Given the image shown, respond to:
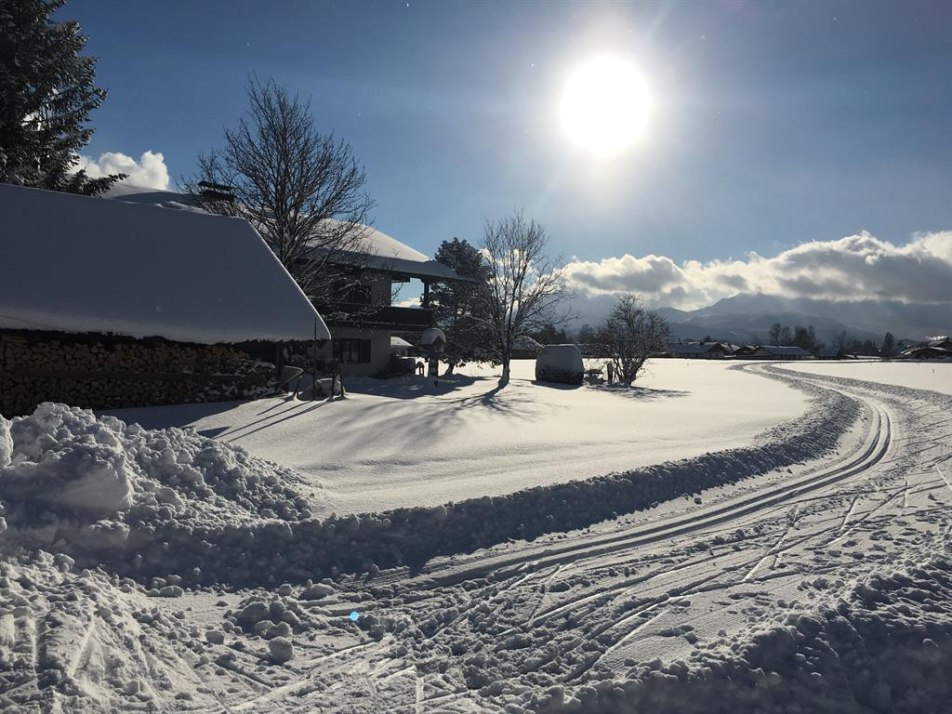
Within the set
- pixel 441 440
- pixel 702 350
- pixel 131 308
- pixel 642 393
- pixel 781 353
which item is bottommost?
pixel 642 393

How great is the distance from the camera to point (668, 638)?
4.08m

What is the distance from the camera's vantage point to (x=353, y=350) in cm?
2684

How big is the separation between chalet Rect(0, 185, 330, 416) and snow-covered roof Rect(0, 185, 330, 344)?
0.03 m

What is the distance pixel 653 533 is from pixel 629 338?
28.9 m

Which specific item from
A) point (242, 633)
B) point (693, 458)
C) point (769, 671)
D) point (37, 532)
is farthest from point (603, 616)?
point (693, 458)

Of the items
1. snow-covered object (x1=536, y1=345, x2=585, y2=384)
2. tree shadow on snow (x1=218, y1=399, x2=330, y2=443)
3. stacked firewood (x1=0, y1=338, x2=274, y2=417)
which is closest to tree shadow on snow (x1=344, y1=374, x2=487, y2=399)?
snow-covered object (x1=536, y1=345, x2=585, y2=384)

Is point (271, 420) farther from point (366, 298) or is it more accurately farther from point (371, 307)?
point (366, 298)

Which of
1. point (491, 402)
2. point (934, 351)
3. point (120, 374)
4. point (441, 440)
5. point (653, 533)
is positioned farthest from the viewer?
point (934, 351)

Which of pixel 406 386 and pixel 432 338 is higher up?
pixel 432 338

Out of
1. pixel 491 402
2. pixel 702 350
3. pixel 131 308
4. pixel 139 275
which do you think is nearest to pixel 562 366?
pixel 491 402

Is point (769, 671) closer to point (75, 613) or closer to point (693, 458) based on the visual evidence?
point (75, 613)

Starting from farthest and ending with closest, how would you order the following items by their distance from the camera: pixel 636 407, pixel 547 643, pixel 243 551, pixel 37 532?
pixel 636 407
pixel 243 551
pixel 37 532
pixel 547 643

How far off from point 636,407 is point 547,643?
15.3m

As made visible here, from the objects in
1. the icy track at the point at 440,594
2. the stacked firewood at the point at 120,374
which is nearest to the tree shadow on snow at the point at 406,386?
the stacked firewood at the point at 120,374
